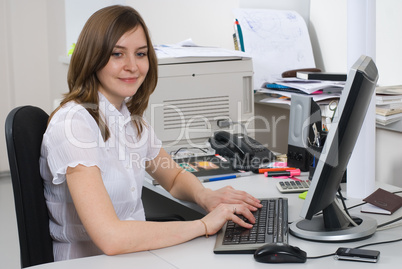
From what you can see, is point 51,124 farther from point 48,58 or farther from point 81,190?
point 48,58

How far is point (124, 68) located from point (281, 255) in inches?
26.3

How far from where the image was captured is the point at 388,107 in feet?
6.18

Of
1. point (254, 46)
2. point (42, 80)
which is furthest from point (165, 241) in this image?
point (42, 80)

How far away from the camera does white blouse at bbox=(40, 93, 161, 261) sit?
126 centimetres

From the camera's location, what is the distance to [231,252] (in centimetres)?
112

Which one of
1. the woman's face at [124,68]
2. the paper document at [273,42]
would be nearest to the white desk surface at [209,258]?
the woman's face at [124,68]

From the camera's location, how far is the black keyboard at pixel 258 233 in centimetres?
113

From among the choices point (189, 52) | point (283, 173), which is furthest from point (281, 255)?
point (189, 52)

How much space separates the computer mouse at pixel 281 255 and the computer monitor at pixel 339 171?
111 mm

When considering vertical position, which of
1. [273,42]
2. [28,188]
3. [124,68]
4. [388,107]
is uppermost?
[273,42]

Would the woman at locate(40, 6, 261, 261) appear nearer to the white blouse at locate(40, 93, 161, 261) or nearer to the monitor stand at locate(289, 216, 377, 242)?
the white blouse at locate(40, 93, 161, 261)

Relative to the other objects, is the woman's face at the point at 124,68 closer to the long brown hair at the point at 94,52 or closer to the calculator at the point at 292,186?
the long brown hair at the point at 94,52

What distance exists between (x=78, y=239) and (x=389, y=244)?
2.50ft

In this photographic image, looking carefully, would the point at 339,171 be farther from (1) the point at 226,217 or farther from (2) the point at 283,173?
(2) the point at 283,173
